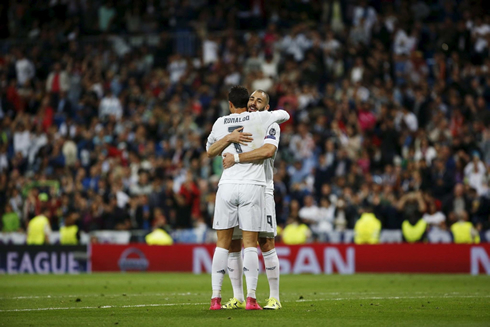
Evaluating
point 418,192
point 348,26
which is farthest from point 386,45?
point 418,192

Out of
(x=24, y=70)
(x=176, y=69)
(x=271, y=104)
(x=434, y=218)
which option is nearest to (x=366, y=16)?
(x=271, y=104)

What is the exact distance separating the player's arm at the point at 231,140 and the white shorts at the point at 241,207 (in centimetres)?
42

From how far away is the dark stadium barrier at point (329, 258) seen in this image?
18938mm

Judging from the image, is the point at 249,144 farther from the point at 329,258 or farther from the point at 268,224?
the point at 329,258

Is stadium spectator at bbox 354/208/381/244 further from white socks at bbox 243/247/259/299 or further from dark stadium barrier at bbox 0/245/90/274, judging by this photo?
white socks at bbox 243/247/259/299

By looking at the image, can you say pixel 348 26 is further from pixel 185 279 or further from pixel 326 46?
pixel 185 279

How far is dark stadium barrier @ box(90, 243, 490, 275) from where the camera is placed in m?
18.9

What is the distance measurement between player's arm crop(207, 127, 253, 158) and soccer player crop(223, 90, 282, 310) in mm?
96

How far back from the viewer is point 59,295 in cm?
1256

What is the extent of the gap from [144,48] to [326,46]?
6471 millimetres

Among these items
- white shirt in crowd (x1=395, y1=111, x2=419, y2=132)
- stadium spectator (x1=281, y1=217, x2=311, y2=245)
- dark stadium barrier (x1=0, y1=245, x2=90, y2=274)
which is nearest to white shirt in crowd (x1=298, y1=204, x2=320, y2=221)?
stadium spectator (x1=281, y1=217, x2=311, y2=245)

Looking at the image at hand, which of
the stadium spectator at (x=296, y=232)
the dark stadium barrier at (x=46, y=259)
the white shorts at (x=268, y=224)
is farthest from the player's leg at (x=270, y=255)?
the dark stadium barrier at (x=46, y=259)

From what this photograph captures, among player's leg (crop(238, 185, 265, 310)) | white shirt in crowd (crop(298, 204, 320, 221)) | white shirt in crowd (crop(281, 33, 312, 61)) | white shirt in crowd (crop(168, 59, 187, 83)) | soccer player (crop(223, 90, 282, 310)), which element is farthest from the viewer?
white shirt in crowd (crop(168, 59, 187, 83))

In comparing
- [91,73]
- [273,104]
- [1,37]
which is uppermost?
[1,37]
